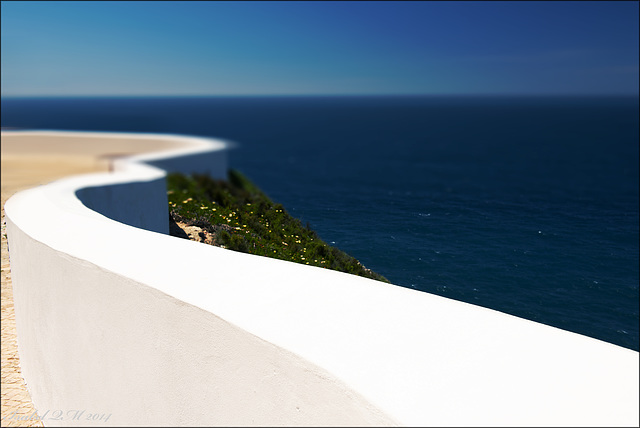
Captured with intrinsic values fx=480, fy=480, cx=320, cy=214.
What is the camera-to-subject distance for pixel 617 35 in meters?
17.7

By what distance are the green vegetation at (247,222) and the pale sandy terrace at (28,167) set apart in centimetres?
261

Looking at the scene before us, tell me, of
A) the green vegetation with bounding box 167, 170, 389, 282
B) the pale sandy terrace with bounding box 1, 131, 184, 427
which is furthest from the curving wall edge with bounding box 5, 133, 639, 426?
the green vegetation with bounding box 167, 170, 389, 282

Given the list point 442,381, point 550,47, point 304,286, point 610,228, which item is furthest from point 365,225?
point 550,47

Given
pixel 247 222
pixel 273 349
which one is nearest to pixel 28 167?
pixel 247 222

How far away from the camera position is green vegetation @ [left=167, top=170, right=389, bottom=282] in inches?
206

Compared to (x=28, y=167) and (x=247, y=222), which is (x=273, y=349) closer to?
(x=247, y=222)

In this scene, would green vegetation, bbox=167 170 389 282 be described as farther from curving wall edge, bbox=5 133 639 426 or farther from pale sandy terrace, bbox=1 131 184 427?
pale sandy terrace, bbox=1 131 184 427

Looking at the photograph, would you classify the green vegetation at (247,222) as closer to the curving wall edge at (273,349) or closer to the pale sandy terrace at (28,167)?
the curving wall edge at (273,349)

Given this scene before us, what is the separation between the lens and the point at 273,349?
235 centimetres

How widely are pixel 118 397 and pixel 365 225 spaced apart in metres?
3.13

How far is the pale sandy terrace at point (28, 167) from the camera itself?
486 centimetres

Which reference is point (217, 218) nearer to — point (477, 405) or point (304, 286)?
point (304, 286)

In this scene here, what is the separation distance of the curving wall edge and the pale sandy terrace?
85 cm

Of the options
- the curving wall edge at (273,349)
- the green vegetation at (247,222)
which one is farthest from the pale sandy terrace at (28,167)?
the green vegetation at (247,222)
